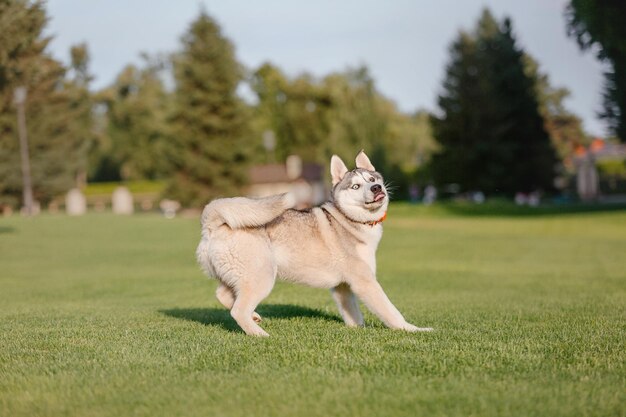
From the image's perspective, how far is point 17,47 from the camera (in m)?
26.6

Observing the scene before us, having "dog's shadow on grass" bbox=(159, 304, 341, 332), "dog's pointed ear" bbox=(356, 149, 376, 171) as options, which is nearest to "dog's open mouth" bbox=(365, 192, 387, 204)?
"dog's pointed ear" bbox=(356, 149, 376, 171)

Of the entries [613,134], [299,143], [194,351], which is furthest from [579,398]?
[299,143]

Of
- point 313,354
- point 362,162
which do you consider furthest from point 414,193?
point 313,354

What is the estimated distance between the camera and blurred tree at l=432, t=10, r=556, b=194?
219ft

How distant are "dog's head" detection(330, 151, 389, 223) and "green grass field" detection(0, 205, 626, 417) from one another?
127cm

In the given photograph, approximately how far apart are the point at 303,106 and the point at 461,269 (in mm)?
77795

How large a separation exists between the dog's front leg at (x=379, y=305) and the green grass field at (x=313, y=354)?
0.59 ft

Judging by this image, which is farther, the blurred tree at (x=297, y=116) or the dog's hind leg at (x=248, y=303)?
the blurred tree at (x=297, y=116)

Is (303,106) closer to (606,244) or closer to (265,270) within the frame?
(606,244)

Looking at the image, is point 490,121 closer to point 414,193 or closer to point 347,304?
point 414,193

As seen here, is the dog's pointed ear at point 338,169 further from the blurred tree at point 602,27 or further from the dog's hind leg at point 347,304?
the blurred tree at point 602,27

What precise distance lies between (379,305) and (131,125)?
90124 mm

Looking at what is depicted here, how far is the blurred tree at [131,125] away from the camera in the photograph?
300 ft

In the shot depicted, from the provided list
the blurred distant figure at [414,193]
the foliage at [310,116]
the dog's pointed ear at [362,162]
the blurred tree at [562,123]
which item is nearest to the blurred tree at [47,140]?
the foliage at [310,116]
